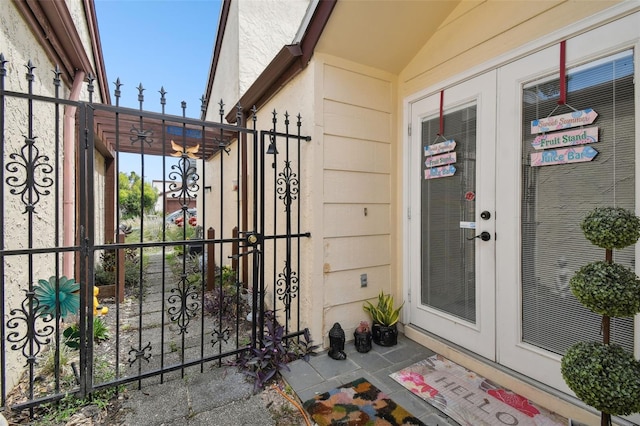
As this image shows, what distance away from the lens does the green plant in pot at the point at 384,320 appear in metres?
2.84

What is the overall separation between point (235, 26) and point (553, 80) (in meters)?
5.18

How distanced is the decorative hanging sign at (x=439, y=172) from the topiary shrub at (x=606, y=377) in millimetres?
1639

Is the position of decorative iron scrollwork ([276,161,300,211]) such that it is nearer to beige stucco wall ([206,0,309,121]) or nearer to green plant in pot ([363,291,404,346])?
green plant in pot ([363,291,404,346])

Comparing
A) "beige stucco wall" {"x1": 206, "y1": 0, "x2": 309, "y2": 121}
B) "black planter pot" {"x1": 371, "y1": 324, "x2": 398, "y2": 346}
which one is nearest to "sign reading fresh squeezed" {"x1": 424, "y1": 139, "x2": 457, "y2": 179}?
"black planter pot" {"x1": 371, "y1": 324, "x2": 398, "y2": 346}

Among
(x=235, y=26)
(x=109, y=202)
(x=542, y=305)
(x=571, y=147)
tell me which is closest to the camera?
(x=571, y=147)

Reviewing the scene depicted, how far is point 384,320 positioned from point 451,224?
3.92 feet

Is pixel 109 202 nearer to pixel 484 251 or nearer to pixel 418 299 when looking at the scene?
pixel 418 299

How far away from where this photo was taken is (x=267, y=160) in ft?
12.0

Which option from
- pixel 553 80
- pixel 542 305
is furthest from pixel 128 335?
pixel 553 80

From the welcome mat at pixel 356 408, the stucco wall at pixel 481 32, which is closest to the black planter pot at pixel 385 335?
the welcome mat at pixel 356 408

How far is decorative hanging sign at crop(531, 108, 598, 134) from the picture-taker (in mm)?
1844

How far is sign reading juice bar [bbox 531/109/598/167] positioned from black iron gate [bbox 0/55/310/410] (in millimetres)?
1937

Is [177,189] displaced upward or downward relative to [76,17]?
downward

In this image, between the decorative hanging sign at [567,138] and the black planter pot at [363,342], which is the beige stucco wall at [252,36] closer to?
the black planter pot at [363,342]
